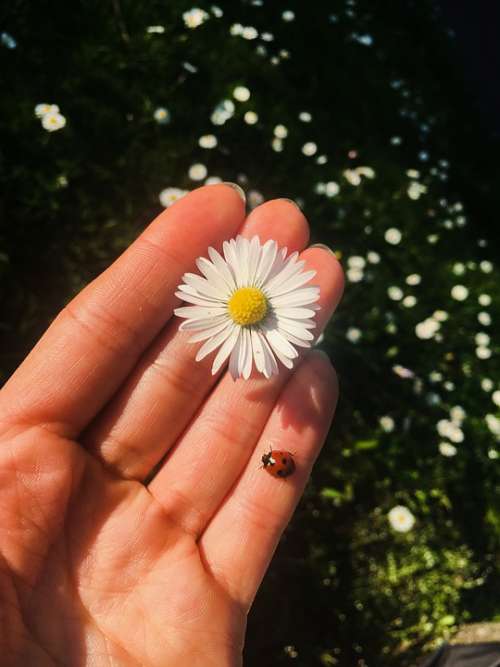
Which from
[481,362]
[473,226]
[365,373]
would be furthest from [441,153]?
[365,373]

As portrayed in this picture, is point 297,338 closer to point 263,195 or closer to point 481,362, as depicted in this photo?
point 263,195

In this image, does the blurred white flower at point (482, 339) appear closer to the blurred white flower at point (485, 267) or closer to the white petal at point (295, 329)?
the blurred white flower at point (485, 267)

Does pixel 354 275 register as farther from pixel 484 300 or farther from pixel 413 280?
pixel 484 300

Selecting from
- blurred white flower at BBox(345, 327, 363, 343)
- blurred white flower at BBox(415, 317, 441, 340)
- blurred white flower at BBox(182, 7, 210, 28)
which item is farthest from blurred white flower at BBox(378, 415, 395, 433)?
blurred white flower at BBox(182, 7, 210, 28)

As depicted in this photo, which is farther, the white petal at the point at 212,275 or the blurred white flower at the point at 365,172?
the blurred white flower at the point at 365,172

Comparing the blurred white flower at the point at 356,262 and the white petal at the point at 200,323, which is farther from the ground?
the white petal at the point at 200,323

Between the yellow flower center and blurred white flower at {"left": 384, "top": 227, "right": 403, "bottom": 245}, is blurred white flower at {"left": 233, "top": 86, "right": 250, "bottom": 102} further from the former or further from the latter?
the yellow flower center

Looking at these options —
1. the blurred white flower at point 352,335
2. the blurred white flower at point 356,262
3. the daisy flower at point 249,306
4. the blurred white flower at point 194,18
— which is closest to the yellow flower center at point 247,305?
the daisy flower at point 249,306
